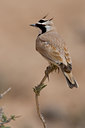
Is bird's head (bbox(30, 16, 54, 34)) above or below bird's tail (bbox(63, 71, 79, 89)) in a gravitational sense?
above

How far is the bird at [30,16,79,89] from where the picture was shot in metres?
5.84

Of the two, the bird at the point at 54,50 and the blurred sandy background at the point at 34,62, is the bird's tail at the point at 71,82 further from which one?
the blurred sandy background at the point at 34,62

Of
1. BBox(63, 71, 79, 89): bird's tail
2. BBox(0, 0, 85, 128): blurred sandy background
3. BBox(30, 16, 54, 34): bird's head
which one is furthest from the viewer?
BBox(0, 0, 85, 128): blurred sandy background

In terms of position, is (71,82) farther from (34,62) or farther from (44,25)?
(34,62)

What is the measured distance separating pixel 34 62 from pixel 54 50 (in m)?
9.16

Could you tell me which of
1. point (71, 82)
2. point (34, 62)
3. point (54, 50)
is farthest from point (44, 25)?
point (34, 62)

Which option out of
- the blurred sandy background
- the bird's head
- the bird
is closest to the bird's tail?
the bird

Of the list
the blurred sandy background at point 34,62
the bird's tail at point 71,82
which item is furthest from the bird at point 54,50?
the blurred sandy background at point 34,62

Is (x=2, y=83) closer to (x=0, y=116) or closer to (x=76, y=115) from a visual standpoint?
(x=76, y=115)

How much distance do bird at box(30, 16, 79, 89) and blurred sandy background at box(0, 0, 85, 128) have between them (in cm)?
538

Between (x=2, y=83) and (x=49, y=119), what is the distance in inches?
50.2

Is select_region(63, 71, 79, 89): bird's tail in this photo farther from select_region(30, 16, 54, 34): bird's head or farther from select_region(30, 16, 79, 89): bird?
select_region(30, 16, 54, 34): bird's head

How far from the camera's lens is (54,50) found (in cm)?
627

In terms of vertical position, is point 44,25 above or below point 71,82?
above
